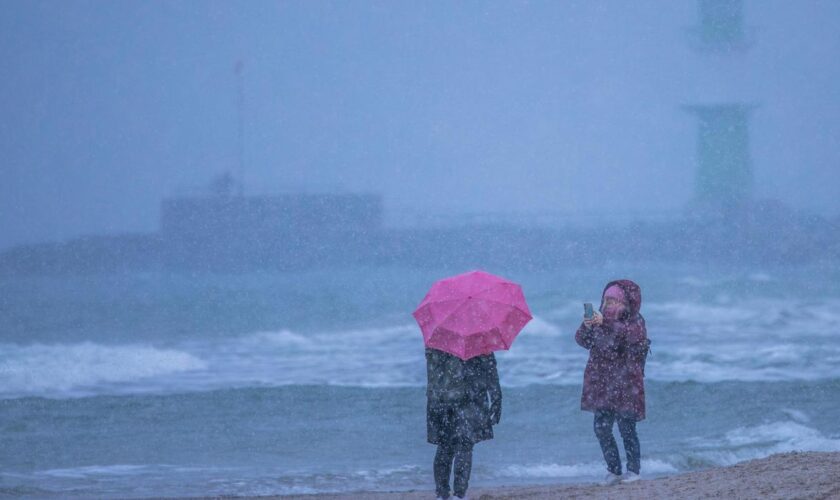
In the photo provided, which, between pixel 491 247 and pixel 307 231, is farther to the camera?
pixel 491 247

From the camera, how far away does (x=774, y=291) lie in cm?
5125

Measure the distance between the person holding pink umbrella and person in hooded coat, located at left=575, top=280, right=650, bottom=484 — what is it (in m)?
A: 0.49

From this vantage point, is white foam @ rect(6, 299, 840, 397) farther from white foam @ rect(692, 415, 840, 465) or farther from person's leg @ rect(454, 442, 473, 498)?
person's leg @ rect(454, 442, 473, 498)

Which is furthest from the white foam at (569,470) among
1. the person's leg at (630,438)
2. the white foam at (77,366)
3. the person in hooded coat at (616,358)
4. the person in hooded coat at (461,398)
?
the white foam at (77,366)

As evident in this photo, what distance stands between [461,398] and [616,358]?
1002 millimetres

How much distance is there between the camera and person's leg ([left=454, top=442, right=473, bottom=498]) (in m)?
5.23

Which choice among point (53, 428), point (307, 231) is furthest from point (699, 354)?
point (307, 231)

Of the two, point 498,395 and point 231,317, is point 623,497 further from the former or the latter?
point 231,317

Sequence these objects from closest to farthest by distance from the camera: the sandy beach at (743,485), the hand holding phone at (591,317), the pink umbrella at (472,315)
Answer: the sandy beach at (743,485), the pink umbrella at (472,315), the hand holding phone at (591,317)

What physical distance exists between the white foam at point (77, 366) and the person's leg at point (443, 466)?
58.1 feet

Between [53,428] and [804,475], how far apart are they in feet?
39.9

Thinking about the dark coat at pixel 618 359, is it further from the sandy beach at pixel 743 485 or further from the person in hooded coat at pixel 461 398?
the person in hooded coat at pixel 461 398

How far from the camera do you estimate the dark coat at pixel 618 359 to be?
5.32m

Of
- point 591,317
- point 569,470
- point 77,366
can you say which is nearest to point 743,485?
point 591,317
